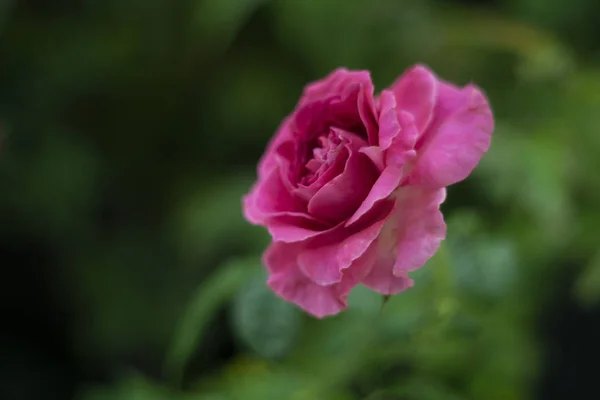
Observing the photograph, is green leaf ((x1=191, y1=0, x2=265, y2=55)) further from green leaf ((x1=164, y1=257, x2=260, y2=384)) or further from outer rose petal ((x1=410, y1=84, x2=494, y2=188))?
outer rose petal ((x1=410, y1=84, x2=494, y2=188))

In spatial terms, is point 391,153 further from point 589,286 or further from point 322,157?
point 589,286

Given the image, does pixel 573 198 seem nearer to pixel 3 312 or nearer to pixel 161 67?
pixel 161 67

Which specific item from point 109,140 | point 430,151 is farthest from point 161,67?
point 430,151

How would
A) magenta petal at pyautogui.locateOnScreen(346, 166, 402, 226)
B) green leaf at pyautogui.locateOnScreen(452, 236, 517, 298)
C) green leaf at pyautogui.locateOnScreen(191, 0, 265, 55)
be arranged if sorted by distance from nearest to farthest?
magenta petal at pyautogui.locateOnScreen(346, 166, 402, 226), green leaf at pyautogui.locateOnScreen(452, 236, 517, 298), green leaf at pyautogui.locateOnScreen(191, 0, 265, 55)

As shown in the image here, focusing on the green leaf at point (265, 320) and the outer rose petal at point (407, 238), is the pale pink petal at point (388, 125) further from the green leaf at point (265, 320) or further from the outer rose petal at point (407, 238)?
the green leaf at point (265, 320)

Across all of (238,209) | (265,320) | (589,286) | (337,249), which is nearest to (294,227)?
(337,249)

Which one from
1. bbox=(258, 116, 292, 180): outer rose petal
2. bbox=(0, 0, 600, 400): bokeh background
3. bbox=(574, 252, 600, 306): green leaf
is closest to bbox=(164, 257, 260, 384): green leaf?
bbox=(0, 0, 600, 400): bokeh background

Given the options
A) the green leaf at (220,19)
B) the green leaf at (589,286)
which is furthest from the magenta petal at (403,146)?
the green leaf at (220,19)
